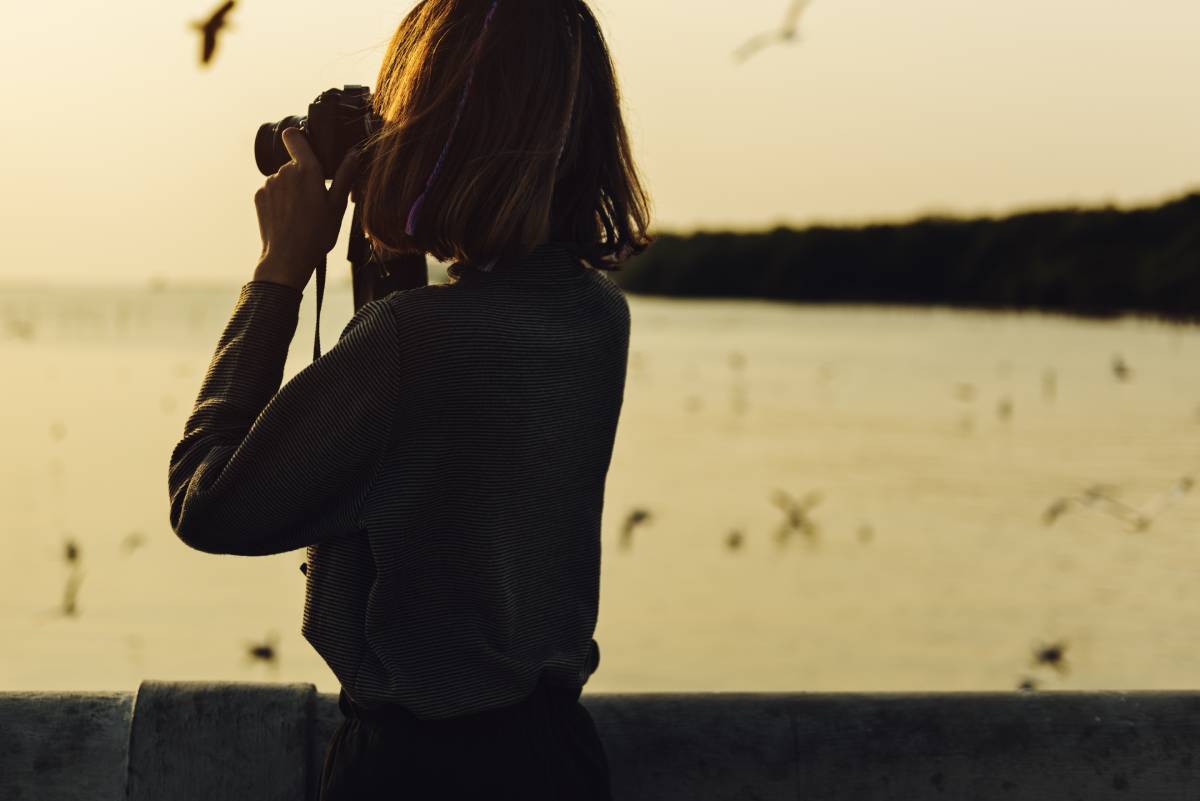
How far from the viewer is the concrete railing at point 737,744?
2428mm

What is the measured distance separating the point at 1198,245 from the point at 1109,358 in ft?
43.8

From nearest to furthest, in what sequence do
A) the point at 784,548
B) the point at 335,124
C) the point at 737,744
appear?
the point at 335,124 < the point at 737,744 < the point at 784,548

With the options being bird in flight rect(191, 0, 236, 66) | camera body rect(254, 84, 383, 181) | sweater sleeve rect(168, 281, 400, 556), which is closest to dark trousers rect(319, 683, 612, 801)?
sweater sleeve rect(168, 281, 400, 556)

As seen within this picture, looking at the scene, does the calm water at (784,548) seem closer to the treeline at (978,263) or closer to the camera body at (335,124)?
the camera body at (335,124)

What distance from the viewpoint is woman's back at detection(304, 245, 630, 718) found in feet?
4.85

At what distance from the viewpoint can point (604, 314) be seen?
5.53 ft

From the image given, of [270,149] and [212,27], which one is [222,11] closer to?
[212,27]

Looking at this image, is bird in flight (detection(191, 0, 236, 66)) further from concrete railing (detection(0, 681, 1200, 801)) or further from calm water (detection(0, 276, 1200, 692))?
calm water (detection(0, 276, 1200, 692))

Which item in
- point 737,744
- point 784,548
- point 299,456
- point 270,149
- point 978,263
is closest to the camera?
point 299,456

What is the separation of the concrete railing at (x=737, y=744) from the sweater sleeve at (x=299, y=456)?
1.02 m

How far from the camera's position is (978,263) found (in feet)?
165

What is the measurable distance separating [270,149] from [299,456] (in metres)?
0.52

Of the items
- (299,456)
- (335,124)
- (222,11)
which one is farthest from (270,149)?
(299,456)

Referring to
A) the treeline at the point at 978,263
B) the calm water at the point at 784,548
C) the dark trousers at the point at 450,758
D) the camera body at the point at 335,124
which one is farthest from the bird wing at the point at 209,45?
the treeline at the point at 978,263
